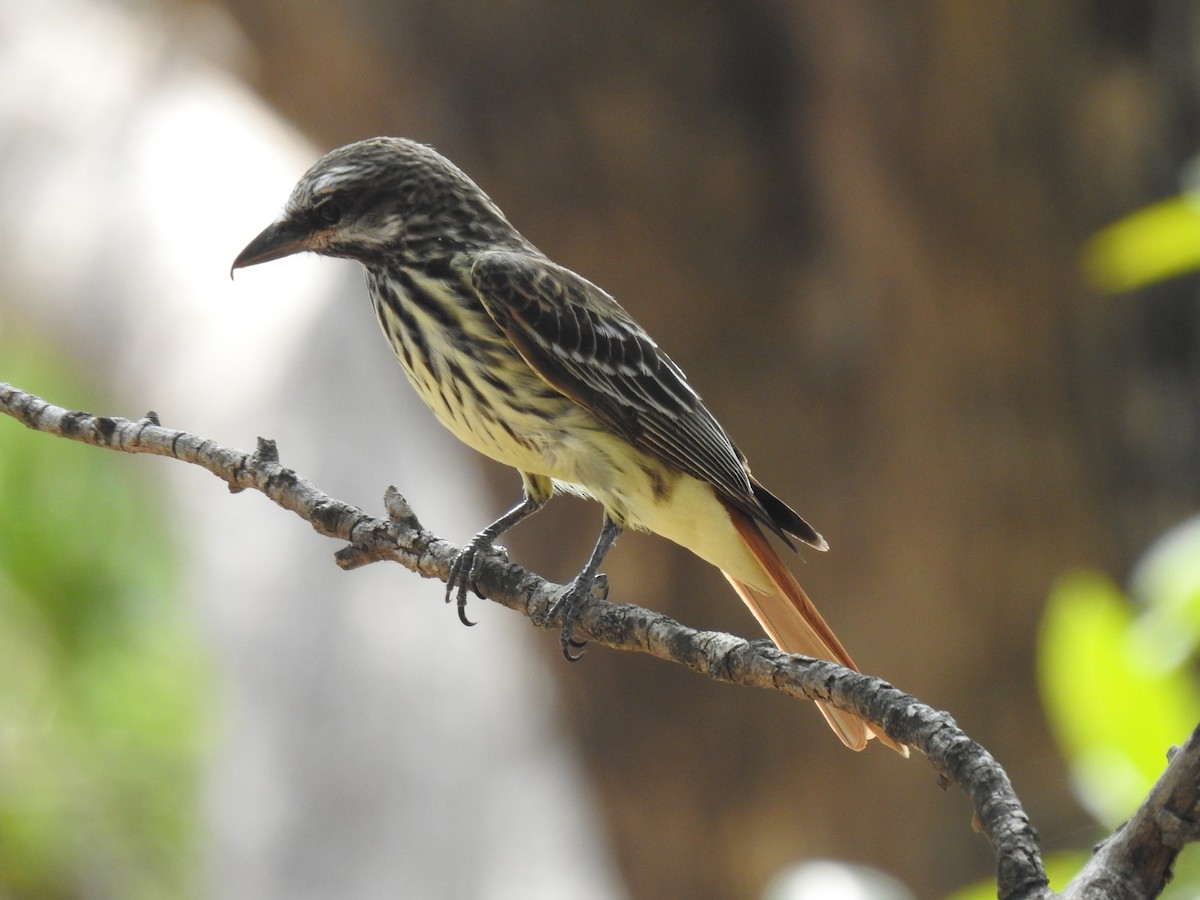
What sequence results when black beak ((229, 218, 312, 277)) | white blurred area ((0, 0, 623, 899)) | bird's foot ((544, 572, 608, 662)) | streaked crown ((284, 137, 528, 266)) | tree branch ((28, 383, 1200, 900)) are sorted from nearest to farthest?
tree branch ((28, 383, 1200, 900)) → bird's foot ((544, 572, 608, 662)) → black beak ((229, 218, 312, 277)) → streaked crown ((284, 137, 528, 266)) → white blurred area ((0, 0, 623, 899))

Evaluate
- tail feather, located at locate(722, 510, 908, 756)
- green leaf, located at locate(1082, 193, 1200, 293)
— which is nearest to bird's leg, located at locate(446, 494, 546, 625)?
tail feather, located at locate(722, 510, 908, 756)

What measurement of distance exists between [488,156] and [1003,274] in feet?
5.27

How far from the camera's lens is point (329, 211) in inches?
84.7

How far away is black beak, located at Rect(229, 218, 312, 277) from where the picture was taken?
6.67 feet

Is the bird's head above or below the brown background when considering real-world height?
below

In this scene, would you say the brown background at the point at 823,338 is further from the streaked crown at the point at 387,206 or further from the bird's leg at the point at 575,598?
the bird's leg at the point at 575,598

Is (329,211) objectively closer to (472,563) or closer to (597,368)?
(597,368)

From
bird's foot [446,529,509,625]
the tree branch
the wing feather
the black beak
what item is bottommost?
the tree branch

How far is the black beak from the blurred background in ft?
5.43

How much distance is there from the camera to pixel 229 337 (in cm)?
394

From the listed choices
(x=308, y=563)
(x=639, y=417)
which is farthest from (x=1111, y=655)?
(x=308, y=563)

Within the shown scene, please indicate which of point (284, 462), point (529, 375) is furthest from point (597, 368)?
point (284, 462)

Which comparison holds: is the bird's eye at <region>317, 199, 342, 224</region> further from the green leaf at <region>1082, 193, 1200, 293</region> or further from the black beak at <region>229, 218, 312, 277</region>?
the green leaf at <region>1082, 193, 1200, 293</region>

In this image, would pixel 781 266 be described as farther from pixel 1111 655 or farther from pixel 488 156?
pixel 1111 655
